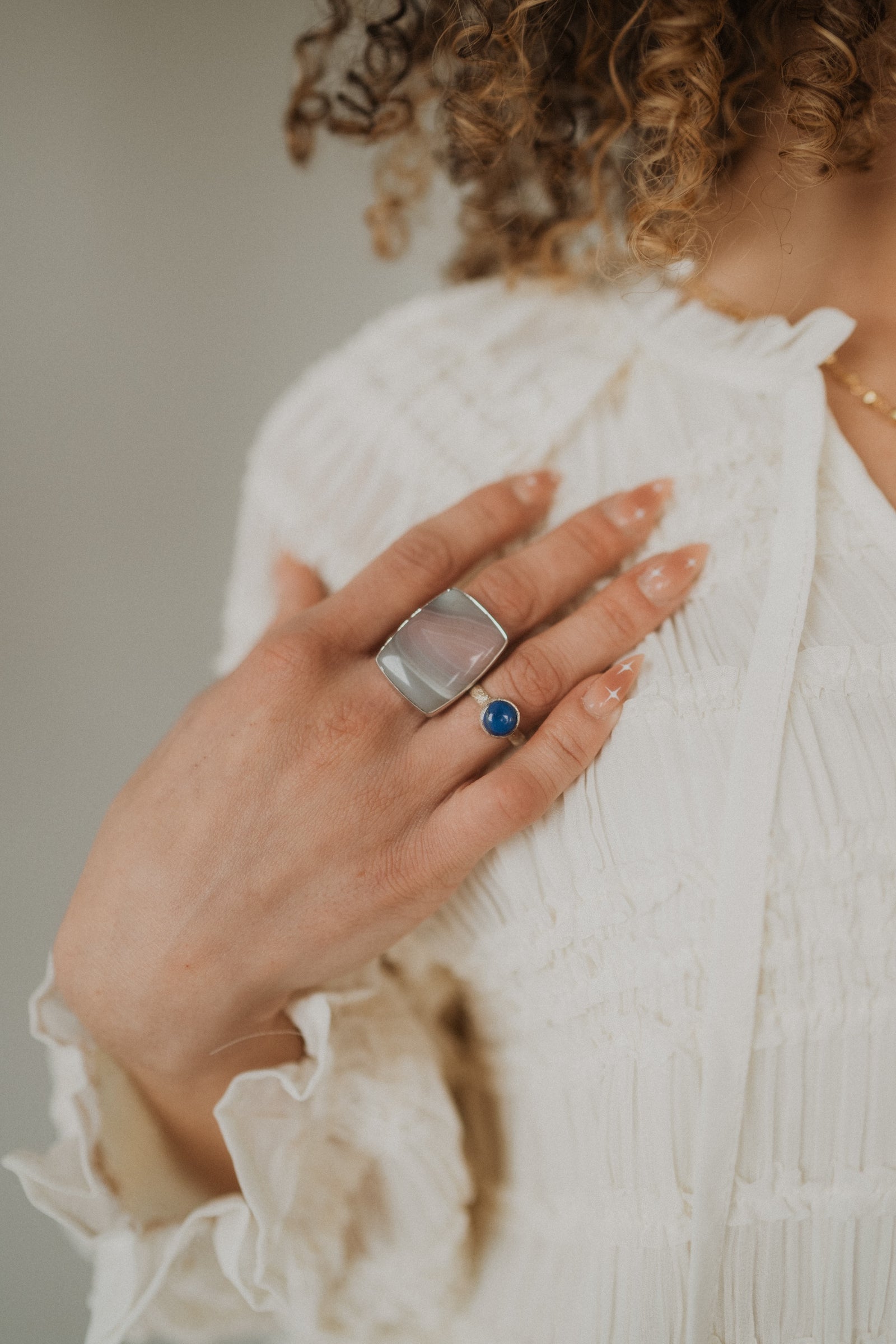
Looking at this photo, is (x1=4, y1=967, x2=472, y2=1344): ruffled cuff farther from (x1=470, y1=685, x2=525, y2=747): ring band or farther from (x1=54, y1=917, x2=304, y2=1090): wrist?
(x1=470, y1=685, x2=525, y2=747): ring band

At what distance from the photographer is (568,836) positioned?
0.58 m

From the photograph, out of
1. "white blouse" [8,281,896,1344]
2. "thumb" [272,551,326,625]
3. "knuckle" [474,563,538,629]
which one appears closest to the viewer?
"white blouse" [8,281,896,1344]

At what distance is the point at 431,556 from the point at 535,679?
130 millimetres

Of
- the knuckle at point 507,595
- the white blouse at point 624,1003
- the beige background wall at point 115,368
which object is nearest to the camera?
the white blouse at point 624,1003

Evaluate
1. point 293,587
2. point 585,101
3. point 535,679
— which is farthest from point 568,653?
point 585,101

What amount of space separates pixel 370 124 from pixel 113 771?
2.48 ft

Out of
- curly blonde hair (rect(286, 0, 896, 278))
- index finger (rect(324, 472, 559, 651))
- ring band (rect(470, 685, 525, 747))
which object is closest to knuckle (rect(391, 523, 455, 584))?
index finger (rect(324, 472, 559, 651))

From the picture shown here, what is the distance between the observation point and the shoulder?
0.78 meters

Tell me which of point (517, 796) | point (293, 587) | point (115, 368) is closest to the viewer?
point (517, 796)

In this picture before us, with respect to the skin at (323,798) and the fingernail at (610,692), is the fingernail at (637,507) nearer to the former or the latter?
the skin at (323,798)

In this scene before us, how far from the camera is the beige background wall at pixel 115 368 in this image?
3.01ft

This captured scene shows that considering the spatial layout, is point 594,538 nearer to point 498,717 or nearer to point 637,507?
point 637,507

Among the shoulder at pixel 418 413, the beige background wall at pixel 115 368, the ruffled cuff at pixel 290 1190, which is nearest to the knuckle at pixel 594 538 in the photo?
the shoulder at pixel 418 413

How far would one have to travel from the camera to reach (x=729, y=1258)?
56 centimetres
